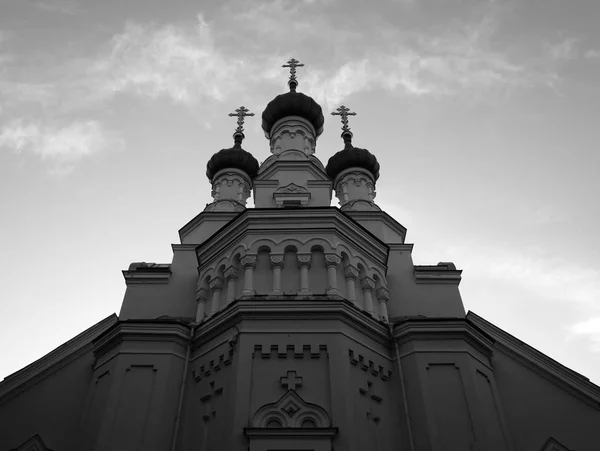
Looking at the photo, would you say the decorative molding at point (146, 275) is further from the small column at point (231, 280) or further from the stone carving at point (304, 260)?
the stone carving at point (304, 260)

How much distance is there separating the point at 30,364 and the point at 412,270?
938 cm

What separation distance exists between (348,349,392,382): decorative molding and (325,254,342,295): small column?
4.44 ft

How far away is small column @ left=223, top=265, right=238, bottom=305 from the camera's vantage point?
37.0ft

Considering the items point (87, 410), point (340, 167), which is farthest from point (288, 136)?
point (87, 410)

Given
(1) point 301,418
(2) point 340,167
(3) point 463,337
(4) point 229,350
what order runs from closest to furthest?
(1) point 301,418 → (4) point 229,350 → (3) point 463,337 → (2) point 340,167

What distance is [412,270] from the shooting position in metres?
14.1

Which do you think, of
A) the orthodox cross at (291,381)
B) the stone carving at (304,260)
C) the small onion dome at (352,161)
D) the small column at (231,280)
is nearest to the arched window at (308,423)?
the orthodox cross at (291,381)

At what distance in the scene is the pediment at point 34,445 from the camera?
1047cm

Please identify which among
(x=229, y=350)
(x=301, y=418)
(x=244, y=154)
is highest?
(x=244, y=154)

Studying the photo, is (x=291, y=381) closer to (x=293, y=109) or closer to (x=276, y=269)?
(x=276, y=269)

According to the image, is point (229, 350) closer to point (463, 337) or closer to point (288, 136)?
point (463, 337)

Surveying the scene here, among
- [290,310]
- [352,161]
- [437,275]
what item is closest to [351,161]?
[352,161]

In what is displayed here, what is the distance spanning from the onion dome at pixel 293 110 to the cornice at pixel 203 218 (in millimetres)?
3794

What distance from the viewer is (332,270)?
443 inches
